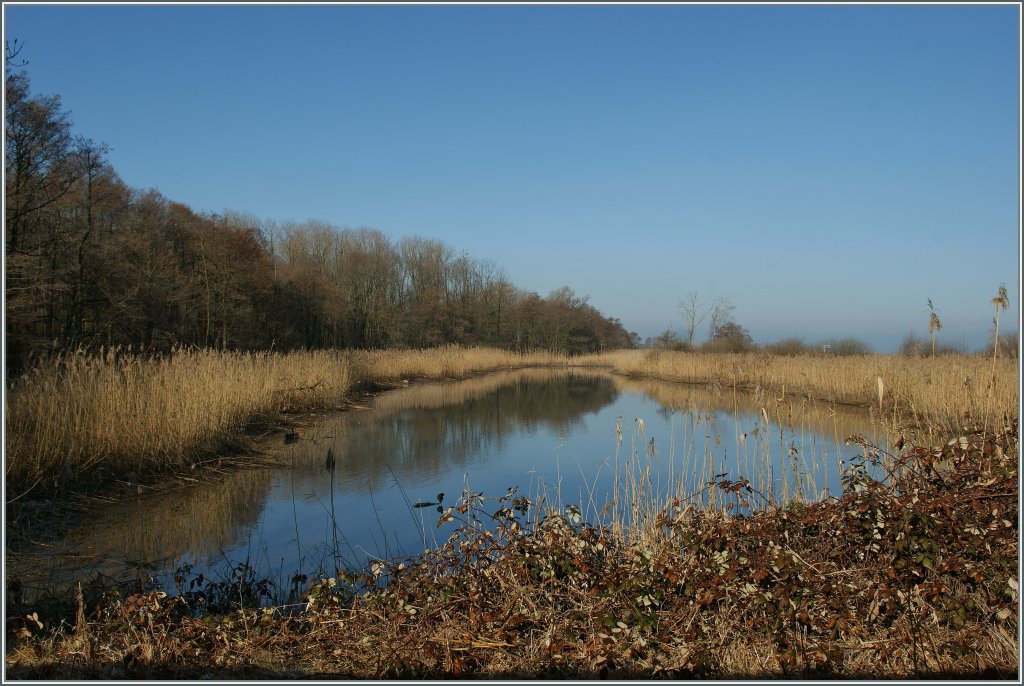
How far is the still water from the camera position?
14.7 ft

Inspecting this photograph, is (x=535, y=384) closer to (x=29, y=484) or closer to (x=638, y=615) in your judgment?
(x=29, y=484)

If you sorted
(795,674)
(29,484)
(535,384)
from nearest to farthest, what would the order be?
(795,674), (29,484), (535,384)

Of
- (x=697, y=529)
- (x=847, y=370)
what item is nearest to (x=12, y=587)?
(x=697, y=529)

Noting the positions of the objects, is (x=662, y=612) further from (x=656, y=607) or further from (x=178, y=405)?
(x=178, y=405)

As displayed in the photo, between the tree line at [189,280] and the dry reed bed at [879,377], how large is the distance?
995cm

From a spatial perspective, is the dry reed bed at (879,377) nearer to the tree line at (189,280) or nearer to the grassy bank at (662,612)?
the grassy bank at (662,612)

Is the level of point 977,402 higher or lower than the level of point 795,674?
higher

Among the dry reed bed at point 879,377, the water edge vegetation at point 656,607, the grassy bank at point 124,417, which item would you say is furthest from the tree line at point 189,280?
the dry reed bed at point 879,377

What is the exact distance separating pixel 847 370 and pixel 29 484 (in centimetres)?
1534

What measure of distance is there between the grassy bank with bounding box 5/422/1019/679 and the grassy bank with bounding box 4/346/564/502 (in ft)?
10.1

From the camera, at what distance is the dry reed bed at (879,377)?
19.5 feet

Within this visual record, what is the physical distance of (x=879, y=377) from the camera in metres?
3.94

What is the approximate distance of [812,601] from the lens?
9.07ft

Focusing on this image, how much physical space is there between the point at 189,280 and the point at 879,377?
18781 millimetres
